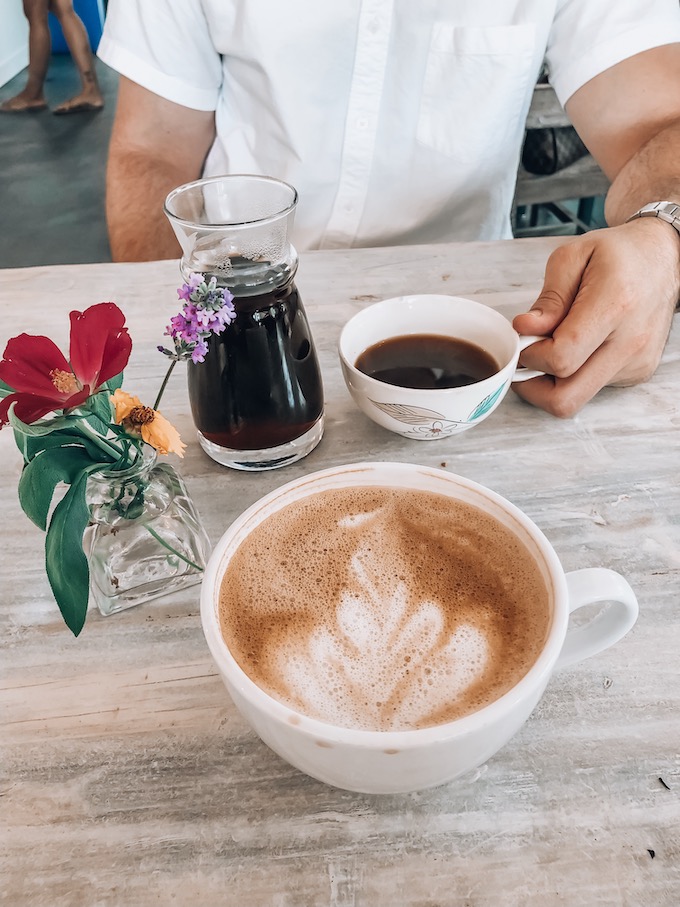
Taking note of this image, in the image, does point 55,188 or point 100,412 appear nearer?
point 100,412

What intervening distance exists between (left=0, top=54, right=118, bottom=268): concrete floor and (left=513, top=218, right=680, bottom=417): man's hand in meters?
2.79

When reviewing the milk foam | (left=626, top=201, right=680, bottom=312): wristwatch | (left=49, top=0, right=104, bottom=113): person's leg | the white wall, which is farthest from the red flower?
the white wall

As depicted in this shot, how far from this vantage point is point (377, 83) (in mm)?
1214

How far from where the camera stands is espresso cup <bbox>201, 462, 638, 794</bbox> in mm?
391

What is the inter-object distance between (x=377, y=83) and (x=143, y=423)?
0.95 m

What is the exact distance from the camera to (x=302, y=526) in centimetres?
52

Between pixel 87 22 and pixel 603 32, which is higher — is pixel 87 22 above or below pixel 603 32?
below

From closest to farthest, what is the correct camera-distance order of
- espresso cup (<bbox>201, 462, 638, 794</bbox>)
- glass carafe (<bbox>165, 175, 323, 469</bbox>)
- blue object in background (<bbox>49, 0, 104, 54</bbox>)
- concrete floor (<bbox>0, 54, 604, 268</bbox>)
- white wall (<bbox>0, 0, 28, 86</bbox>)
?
espresso cup (<bbox>201, 462, 638, 794</bbox>)
glass carafe (<bbox>165, 175, 323, 469</bbox>)
concrete floor (<bbox>0, 54, 604, 268</bbox>)
white wall (<bbox>0, 0, 28, 86</bbox>)
blue object in background (<bbox>49, 0, 104, 54</bbox>)

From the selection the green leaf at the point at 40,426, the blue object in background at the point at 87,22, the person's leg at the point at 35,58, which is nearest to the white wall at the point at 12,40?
the blue object in background at the point at 87,22

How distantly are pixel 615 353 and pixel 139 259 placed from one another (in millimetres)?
911

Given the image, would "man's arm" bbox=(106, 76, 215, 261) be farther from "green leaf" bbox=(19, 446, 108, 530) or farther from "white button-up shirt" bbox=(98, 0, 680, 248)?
"green leaf" bbox=(19, 446, 108, 530)

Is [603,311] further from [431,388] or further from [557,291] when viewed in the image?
[431,388]

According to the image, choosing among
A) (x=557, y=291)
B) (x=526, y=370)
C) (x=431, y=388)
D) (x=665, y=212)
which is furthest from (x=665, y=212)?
(x=431, y=388)

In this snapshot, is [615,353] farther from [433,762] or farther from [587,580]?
[433,762]
